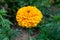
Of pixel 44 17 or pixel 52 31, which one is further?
pixel 44 17

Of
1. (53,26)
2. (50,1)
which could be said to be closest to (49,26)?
(53,26)

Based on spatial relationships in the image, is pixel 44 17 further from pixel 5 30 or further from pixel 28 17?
pixel 28 17

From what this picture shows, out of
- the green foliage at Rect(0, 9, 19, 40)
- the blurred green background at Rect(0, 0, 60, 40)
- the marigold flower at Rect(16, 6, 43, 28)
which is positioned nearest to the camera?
the marigold flower at Rect(16, 6, 43, 28)

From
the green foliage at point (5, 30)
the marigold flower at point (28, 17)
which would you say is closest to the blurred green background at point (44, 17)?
the green foliage at point (5, 30)

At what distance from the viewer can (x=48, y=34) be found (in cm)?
271

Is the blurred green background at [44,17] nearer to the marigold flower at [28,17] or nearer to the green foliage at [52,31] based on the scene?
→ the green foliage at [52,31]

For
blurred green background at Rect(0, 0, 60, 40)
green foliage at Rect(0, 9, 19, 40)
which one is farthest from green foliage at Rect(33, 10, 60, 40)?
green foliage at Rect(0, 9, 19, 40)

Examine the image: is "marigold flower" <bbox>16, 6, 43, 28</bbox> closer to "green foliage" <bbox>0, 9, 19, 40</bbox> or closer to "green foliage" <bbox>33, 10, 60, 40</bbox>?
"green foliage" <bbox>0, 9, 19, 40</bbox>

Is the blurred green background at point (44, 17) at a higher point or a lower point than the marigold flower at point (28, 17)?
lower

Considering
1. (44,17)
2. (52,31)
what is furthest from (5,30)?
(44,17)

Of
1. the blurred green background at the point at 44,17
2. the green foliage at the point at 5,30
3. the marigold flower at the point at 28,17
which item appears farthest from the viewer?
the blurred green background at the point at 44,17

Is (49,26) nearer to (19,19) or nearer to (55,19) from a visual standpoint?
(55,19)

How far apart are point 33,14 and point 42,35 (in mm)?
445

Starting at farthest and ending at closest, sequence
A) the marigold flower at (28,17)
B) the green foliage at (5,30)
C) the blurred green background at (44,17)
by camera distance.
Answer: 1. the blurred green background at (44,17)
2. the green foliage at (5,30)
3. the marigold flower at (28,17)
